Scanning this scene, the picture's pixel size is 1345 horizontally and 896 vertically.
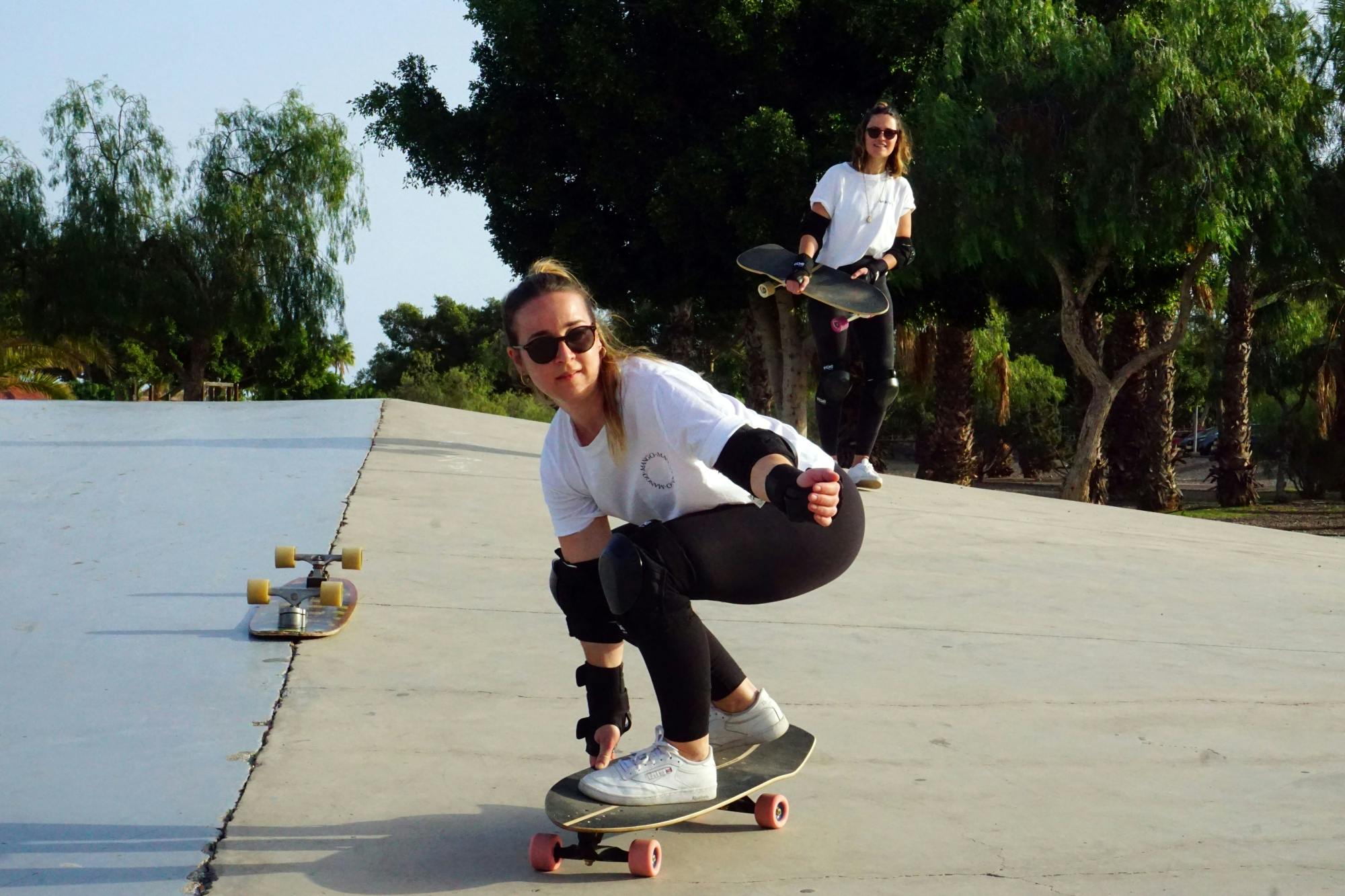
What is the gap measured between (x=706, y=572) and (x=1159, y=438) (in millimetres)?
18907

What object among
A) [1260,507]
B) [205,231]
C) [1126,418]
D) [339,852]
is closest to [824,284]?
[339,852]

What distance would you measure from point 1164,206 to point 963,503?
924cm

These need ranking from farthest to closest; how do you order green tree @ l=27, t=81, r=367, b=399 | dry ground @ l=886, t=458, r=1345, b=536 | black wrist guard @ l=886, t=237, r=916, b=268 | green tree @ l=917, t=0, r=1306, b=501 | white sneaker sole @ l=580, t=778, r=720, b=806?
green tree @ l=27, t=81, r=367, b=399 < dry ground @ l=886, t=458, r=1345, b=536 < green tree @ l=917, t=0, r=1306, b=501 < black wrist guard @ l=886, t=237, r=916, b=268 < white sneaker sole @ l=580, t=778, r=720, b=806

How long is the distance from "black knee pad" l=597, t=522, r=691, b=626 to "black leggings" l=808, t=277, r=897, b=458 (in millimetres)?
3623

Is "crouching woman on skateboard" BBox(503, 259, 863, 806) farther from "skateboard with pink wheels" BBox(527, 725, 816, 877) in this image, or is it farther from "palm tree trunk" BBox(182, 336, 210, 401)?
"palm tree trunk" BBox(182, 336, 210, 401)

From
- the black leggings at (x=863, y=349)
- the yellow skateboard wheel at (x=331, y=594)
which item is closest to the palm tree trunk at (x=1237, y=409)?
the black leggings at (x=863, y=349)

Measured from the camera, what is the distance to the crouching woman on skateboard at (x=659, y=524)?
223 cm

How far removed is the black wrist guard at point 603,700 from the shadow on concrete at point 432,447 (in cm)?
499

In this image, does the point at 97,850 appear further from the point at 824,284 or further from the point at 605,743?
the point at 824,284

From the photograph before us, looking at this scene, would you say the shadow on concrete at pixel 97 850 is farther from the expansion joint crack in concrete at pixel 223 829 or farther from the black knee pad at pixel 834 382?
the black knee pad at pixel 834 382

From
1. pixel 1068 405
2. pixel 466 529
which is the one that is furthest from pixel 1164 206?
pixel 1068 405

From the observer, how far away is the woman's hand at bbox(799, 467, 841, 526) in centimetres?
206

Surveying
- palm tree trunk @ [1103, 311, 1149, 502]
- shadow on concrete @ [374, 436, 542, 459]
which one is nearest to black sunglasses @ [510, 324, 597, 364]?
shadow on concrete @ [374, 436, 542, 459]

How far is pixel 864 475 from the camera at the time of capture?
6.69 meters
